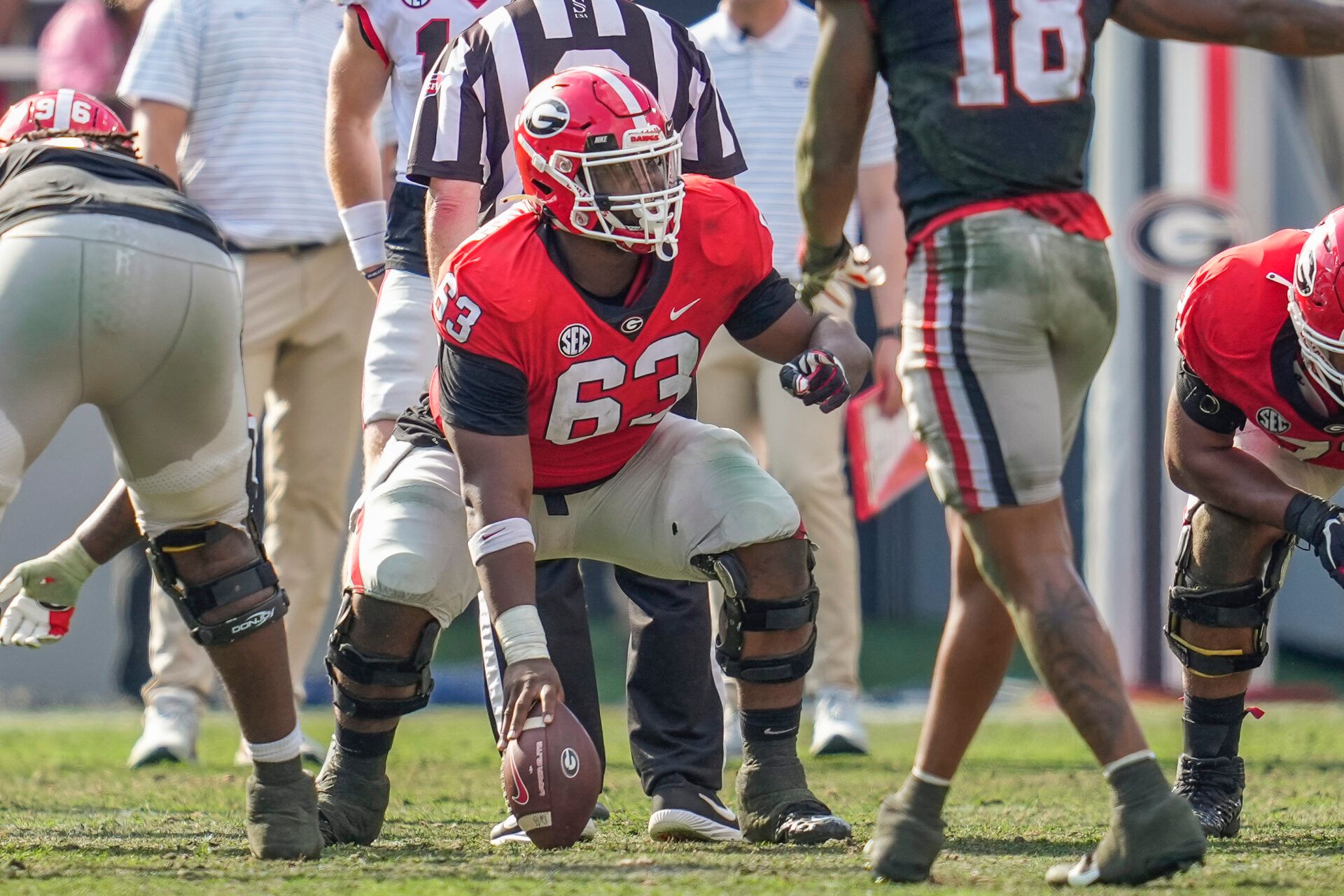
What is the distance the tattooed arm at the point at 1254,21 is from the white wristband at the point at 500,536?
141cm

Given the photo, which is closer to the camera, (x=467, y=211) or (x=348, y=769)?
(x=348, y=769)

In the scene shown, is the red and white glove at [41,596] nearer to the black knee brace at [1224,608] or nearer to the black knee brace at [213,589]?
the black knee brace at [213,589]

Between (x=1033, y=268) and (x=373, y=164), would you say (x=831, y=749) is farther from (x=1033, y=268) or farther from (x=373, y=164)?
(x=1033, y=268)

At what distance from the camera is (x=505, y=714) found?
342cm

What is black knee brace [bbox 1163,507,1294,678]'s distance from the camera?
393 centimetres

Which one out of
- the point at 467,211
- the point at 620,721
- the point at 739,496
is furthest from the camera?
the point at 620,721

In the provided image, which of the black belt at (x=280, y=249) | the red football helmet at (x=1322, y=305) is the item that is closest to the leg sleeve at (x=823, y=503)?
the black belt at (x=280, y=249)

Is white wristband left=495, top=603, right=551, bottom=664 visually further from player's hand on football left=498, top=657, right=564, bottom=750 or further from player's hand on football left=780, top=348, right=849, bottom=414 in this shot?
player's hand on football left=780, top=348, right=849, bottom=414

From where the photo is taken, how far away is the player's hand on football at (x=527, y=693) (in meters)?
3.40

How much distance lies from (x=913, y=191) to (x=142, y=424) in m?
1.42

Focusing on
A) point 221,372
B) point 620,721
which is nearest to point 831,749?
point 620,721

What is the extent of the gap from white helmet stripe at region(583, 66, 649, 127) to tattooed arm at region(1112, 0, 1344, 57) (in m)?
0.94

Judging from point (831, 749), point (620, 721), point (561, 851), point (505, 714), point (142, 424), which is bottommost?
point (620, 721)

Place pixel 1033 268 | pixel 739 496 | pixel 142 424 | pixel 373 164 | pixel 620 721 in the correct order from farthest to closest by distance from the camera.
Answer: pixel 620 721, pixel 373 164, pixel 739 496, pixel 142 424, pixel 1033 268
